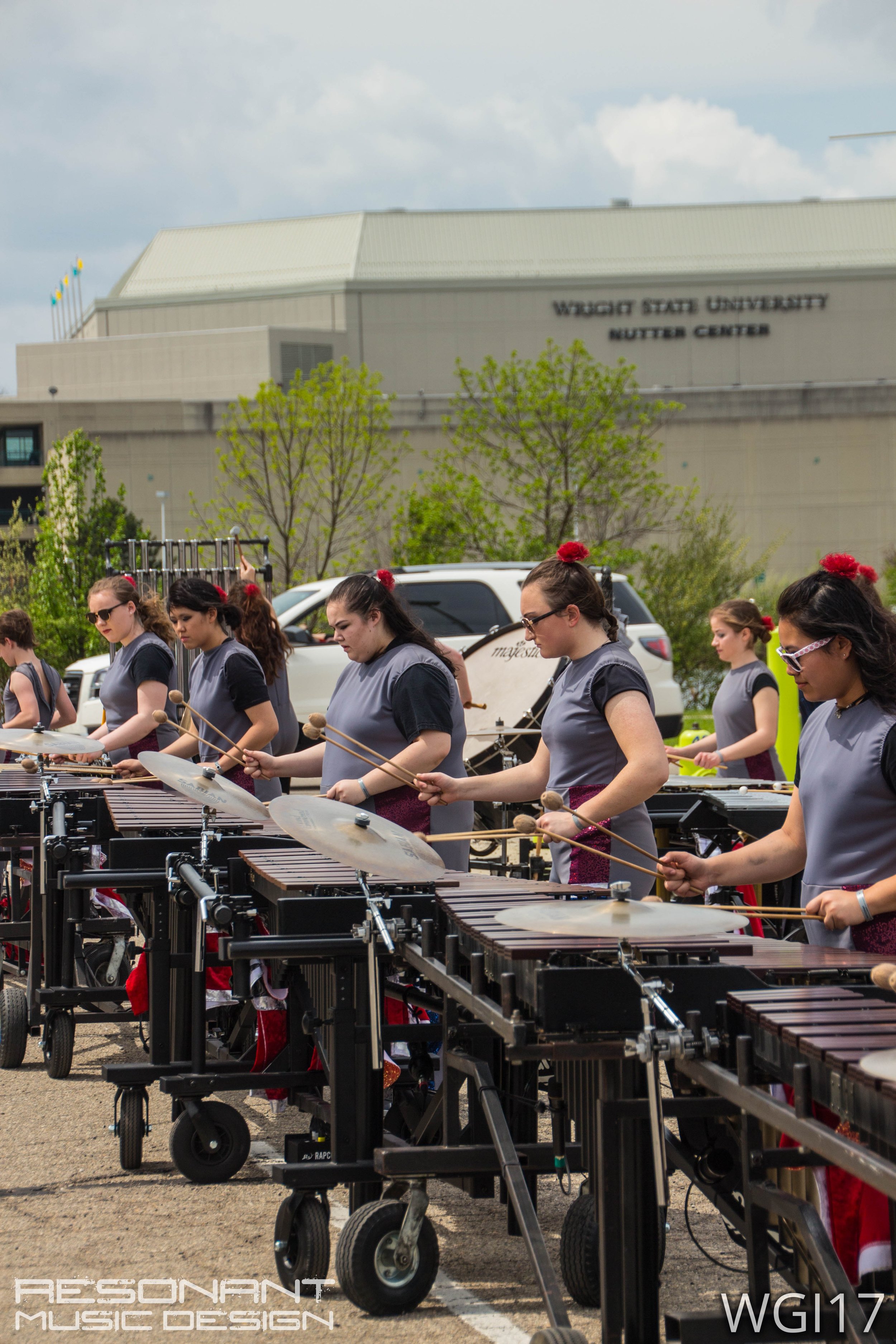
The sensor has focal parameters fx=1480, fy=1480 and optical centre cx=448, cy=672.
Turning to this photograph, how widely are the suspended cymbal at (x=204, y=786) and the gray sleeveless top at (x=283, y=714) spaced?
184 cm

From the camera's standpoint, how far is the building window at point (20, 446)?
5116 centimetres

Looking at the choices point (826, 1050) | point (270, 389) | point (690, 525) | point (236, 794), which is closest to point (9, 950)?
point (236, 794)

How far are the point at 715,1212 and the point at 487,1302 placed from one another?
1025mm

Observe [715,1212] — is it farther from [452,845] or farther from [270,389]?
[270,389]

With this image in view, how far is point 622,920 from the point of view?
2.85 m

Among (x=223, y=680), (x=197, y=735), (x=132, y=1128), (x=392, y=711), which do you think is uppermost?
(x=223, y=680)

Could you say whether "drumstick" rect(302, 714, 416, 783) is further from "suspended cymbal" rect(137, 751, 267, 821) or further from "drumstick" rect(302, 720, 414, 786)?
"suspended cymbal" rect(137, 751, 267, 821)

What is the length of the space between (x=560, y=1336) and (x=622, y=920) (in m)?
0.87

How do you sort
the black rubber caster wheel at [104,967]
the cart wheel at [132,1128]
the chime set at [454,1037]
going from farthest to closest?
the black rubber caster wheel at [104,967] < the cart wheel at [132,1128] < the chime set at [454,1037]

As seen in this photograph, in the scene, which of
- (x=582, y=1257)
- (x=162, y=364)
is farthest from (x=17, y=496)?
(x=582, y=1257)

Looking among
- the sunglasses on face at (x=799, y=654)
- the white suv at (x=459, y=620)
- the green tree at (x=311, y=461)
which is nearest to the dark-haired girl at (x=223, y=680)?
the sunglasses on face at (x=799, y=654)

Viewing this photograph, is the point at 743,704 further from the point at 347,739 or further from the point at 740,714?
the point at 347,739

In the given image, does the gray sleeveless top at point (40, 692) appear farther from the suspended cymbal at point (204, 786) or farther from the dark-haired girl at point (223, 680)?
the suspended cymbal at point (204, 786)

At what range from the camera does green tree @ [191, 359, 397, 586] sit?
31938 millimetres
